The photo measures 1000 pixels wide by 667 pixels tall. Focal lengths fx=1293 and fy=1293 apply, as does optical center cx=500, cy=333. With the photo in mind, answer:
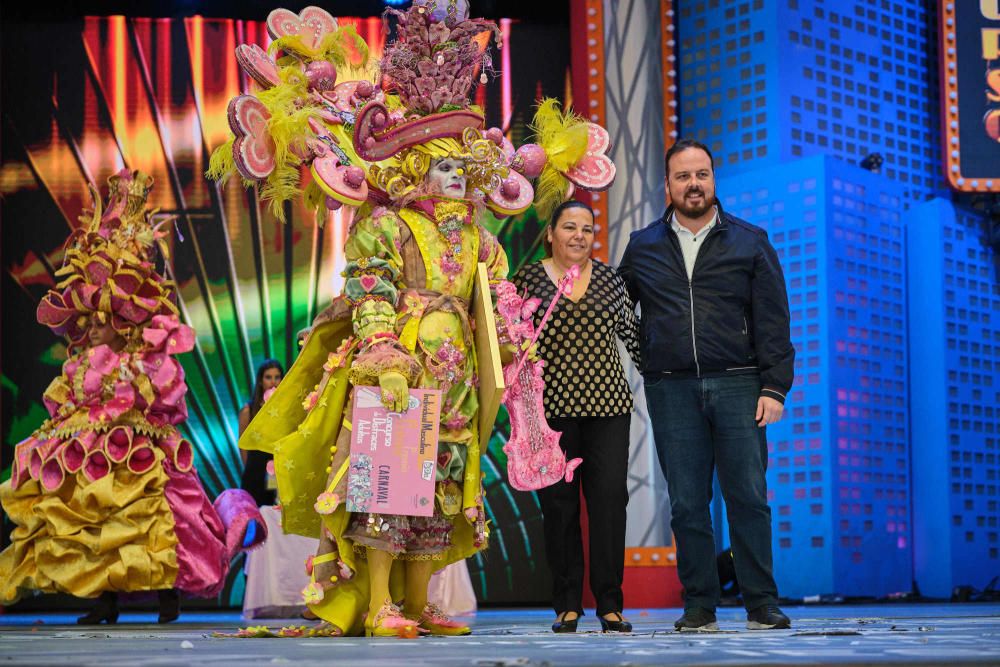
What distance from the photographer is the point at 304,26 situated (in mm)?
A: 4750

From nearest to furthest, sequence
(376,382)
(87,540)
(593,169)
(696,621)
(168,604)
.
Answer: (376,382) < (696,621) < (593,169) < (87,540) < (168,604)

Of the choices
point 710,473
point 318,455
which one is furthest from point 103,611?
point 710,473

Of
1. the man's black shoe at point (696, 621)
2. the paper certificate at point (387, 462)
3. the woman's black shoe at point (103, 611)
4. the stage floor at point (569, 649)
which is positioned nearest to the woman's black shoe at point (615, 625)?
the stage floor at point (569, 649)

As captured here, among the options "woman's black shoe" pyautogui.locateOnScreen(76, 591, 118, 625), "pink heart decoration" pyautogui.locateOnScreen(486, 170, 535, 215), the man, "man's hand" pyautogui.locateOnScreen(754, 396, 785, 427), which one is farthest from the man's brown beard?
"woman's black shoe" pyautogui.locateOnScreen(76, 591, 118, 625)

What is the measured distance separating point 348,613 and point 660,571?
3477 millimetres

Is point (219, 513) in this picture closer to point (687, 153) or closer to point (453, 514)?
point (453, 514)

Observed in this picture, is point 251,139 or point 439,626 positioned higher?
point 251,139

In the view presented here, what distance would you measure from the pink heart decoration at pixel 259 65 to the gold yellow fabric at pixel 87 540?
1.94 meters

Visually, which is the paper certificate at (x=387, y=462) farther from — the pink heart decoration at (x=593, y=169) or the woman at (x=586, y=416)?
the pink heart decoration at (x=593, y=169)

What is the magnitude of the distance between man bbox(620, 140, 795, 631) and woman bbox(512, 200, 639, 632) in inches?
6.8

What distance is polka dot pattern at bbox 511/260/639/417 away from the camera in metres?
4.67

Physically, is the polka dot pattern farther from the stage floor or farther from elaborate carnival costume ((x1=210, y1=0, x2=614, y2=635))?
the stage floor

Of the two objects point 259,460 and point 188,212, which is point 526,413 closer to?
point 259,460

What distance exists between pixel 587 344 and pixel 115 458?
220cm
